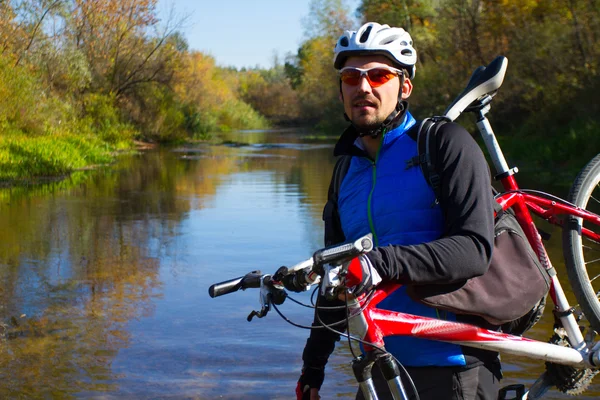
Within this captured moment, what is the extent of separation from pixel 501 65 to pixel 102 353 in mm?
3952

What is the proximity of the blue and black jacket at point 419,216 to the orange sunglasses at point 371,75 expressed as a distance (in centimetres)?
18

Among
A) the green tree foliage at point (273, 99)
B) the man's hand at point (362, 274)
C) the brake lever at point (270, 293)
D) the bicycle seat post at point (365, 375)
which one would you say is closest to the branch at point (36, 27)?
the brake lever at point (270, 293)

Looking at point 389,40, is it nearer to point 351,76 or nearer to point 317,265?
point 351,76

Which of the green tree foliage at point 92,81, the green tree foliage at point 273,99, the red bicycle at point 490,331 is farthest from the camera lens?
the green tree foliage at point 273,99

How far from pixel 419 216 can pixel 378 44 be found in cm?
73

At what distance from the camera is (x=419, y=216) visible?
10.5 ft

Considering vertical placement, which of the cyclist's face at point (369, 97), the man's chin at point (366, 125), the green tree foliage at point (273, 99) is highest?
the green tree foliage at point (273, 99)

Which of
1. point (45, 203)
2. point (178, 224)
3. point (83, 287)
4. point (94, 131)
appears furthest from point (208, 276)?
point (94, 131)

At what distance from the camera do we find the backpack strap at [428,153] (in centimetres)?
314

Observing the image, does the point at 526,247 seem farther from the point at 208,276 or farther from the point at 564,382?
the point at 208,276

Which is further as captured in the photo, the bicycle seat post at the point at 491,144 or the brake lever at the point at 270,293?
the bicycle seat post at the point at 491,144

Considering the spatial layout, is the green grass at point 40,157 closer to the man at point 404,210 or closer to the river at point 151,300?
the river at point 151,300

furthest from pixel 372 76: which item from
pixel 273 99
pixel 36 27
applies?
pixel 273 99

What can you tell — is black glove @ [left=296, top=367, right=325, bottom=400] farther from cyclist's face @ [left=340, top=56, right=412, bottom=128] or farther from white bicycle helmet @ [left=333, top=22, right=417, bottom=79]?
white bicycle helmet @ [left=333, top=22, right=417, bottom=79]
